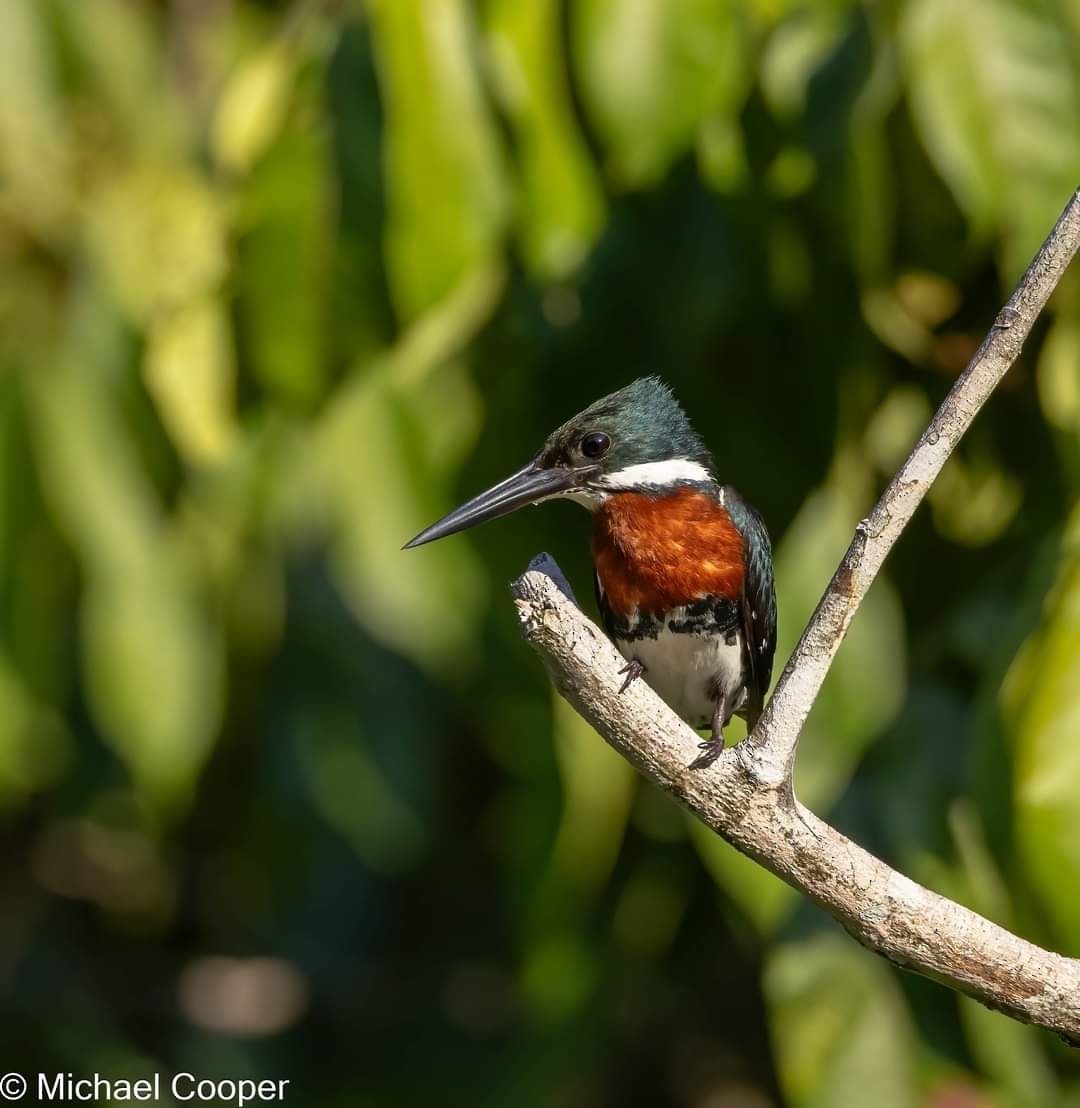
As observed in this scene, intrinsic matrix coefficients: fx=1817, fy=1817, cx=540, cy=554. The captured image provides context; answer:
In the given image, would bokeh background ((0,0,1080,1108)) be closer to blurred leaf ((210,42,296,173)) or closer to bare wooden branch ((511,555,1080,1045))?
blurred leaf ((210,42,296,173))

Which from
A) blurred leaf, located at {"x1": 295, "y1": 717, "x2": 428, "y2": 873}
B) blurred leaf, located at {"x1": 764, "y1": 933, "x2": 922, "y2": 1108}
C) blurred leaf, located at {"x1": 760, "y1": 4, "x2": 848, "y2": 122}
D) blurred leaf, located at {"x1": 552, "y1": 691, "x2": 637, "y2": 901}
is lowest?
blurred leaf, located at {"x1": 295, "y1": 717, "x2": 428, "y2": 873}

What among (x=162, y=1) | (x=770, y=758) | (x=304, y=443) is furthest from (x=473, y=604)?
(x=162, y=1)

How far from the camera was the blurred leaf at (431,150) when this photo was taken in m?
2.73

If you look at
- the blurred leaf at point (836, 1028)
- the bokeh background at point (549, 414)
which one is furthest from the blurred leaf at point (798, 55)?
the blurred leaf at point (836, 1028)

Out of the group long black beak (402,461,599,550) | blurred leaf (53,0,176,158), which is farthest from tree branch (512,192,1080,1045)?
blurred leaf (53,0,176,158)

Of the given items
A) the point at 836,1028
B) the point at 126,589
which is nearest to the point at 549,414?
the point at 126,589

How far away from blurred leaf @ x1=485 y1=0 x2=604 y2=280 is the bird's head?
1.00ft

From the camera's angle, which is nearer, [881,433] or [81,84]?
[881,433]

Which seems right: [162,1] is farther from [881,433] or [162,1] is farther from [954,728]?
[954,728]

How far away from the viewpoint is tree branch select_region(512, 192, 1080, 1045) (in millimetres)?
1976

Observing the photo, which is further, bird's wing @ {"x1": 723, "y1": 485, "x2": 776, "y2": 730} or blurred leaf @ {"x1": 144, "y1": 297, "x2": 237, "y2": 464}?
blurred leaf @ {"x1": 144, "y1": 297, "x2": 237, "y2": 464}

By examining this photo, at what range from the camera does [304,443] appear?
338cm

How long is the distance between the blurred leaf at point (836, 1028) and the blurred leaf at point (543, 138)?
1.19 metres

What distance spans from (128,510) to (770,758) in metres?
1.74
